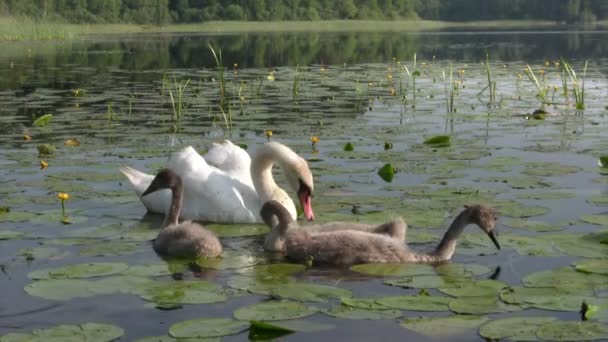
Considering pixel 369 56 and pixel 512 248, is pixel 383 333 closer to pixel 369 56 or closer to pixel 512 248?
pixel 512 248

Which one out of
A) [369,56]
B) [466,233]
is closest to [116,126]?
[466,233]

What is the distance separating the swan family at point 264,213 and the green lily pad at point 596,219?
0.85 m

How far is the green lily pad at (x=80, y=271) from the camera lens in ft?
18.2

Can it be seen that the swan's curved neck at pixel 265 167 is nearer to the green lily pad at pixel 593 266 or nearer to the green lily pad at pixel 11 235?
the green lily pad at pixel 11 235

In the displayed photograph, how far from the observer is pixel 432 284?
17.5 feet

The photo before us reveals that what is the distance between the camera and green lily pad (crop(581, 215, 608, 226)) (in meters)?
6.68

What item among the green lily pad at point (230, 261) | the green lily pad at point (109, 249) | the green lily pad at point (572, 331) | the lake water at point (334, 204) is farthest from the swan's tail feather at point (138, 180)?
the green lily pad at point (572, 331)

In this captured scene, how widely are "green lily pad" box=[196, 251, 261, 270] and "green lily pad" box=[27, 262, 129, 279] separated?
545mm

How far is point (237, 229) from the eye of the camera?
7.01 meters

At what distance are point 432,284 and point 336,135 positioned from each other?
6345 millimetres

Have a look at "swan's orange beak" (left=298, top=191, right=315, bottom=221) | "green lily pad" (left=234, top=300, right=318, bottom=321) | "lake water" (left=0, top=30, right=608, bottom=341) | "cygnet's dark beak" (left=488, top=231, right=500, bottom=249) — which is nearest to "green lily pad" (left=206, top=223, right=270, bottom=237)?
"lake water" (left=0, top=30, right=608, bottom=341)

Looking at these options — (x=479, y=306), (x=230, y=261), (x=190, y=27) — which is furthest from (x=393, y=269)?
(x=190, y=27)

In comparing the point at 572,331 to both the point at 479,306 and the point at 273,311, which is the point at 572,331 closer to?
the point at 479,306

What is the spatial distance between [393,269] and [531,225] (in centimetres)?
148
